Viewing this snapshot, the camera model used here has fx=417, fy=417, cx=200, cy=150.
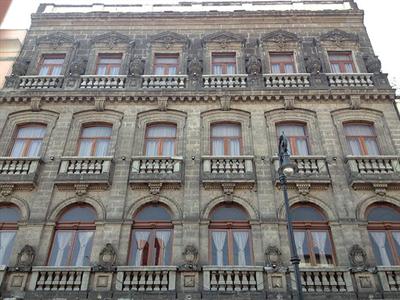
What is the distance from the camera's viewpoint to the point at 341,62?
20656mm

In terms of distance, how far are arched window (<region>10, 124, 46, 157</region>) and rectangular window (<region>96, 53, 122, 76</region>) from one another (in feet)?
13.7

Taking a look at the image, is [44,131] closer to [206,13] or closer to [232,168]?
[232,168]

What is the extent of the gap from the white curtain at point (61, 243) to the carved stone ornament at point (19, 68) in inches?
344

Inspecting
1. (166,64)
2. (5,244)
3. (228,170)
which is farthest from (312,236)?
(5,244)

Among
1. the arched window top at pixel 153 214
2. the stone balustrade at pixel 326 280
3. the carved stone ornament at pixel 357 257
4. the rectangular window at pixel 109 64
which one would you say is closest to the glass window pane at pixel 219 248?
the arched window top at pixel 153 214

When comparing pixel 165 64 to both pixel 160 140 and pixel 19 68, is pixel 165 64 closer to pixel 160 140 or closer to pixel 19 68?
pixel 160 140

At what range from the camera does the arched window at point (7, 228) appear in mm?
14891

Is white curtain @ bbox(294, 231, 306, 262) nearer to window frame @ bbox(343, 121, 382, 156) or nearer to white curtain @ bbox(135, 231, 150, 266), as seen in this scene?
window frame @ bbox(343, 121, 382, 156)

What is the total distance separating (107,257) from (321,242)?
7.58m

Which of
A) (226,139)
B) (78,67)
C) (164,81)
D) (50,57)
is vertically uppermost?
(50,57)

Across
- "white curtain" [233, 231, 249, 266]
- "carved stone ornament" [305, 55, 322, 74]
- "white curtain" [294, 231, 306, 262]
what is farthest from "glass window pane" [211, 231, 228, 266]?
"carved stone ornament" [305, 55, 322, 74]

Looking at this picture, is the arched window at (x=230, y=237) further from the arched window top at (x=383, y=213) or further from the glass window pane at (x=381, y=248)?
the arched window top at (x=383, y=213)

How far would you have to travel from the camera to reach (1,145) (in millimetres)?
17594

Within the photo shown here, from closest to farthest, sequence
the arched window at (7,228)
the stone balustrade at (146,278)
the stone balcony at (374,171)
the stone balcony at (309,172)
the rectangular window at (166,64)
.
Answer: the stone balustrade at (146,278) < the arched window at (7,228) < the stone balcony at (374,171) < the stone balcony at (309,172) < the rectangular window at (166,64)
